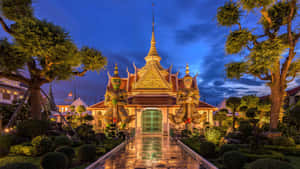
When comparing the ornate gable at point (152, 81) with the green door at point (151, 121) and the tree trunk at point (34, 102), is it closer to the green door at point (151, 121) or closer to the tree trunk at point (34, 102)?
the green door at point (151, 121)

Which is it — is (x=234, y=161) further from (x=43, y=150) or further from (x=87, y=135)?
(x=87, y=135)

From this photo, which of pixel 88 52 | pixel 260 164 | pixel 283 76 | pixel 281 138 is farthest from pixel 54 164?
pixel 283 76

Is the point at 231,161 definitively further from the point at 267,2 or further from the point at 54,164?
the point at 267,2

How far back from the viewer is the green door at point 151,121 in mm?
22031

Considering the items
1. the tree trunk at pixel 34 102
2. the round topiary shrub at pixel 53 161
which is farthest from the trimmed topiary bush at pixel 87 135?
the round topiary shrub at pixel 53 161

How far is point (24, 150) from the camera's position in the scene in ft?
27.8

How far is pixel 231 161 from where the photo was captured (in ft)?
19.6

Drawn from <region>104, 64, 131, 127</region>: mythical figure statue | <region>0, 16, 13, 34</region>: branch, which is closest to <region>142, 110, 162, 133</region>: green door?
<region>104, 64, 131, 127</region>: mythical figure statue

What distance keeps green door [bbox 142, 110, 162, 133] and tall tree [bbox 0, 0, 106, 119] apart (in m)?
12.1

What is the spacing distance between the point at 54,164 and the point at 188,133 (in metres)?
11.0

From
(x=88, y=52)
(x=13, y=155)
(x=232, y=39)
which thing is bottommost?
(x=13, y=155)

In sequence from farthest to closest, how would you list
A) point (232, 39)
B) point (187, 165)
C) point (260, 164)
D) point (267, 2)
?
point (232, 39), point (267, 2), point (187, 165), point (260, 164)

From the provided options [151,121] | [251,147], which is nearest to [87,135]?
[251,147]

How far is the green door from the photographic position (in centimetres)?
2203
